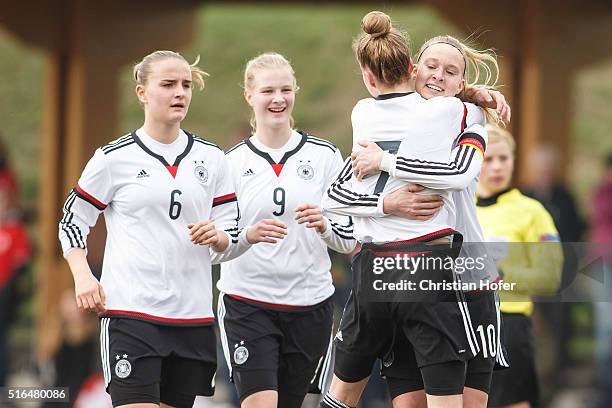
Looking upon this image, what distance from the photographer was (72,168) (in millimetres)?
12133

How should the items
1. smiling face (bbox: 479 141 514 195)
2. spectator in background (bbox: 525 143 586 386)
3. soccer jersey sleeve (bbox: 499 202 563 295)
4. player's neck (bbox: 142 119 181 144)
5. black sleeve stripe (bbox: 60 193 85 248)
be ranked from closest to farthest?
black sleeve stripe (bbox: 60 193 85 248)
player's neck (bbox: 142 119 181 144)
soccer jersey sleeve (bbox: 499 202 563 295)
smiling face (bbox: 479 141 514 195)
spectator in background (bbox: 525 143 586 386)

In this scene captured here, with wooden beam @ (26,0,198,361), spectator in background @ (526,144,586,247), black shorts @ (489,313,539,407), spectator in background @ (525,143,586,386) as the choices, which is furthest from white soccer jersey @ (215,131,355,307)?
wooden beam @ (26,0,198,361)

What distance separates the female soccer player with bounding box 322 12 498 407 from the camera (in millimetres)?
5078

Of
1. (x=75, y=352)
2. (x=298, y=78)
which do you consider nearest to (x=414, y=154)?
(x=75, y=352)

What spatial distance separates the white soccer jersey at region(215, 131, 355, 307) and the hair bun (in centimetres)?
113

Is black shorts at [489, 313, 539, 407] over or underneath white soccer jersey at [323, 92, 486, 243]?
underneath

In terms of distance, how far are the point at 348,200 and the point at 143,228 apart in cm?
97

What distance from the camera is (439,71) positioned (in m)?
5.29

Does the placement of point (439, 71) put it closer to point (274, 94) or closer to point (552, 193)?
point (274, 94)

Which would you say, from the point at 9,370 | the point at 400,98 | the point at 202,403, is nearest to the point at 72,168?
the point at 9,370

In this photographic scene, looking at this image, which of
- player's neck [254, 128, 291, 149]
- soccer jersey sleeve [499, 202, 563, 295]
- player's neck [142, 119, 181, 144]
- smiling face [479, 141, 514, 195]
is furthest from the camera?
smiling face [479, 141, 514, 195]

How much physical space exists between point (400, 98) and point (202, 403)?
486cm

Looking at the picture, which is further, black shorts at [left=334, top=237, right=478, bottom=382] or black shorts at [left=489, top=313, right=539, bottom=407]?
black shorts at [left=489, top=313, right=539, bottom=407]

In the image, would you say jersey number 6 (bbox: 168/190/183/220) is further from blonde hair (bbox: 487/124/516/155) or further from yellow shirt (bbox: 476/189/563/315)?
blonde hair (bbox: 487/124/516/155)
